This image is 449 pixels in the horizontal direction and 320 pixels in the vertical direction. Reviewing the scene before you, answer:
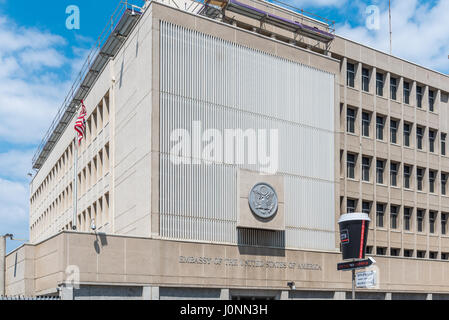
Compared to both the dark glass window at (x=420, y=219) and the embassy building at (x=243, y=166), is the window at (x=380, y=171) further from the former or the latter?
the dark glass window at (x=420, y=219)

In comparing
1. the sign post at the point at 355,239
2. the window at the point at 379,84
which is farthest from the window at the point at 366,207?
the sign post at the point at 355,239

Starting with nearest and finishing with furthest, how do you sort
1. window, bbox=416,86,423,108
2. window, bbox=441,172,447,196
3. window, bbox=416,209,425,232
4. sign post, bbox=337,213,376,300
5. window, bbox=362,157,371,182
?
1. sign post, bbox=337,213,376,300
2. window, bbox=362,157,371,182
3. window, bbox=416,209,425,232
4. window, bbox=416,86,423,108
5. window, bbox=441,172,447,196

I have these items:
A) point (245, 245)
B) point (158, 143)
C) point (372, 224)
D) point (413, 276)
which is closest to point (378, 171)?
point (372, 224)

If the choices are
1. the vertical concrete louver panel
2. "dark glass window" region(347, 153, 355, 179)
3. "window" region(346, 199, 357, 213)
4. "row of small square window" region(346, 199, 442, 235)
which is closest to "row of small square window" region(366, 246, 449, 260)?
"row of small square window" region(346, 199, 442, 235)

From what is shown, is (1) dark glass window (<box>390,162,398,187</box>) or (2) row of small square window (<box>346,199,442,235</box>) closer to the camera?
(2) row of small square window (<box>346,199,442,235</box>)

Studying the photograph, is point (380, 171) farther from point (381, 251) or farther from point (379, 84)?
point (379, 84)

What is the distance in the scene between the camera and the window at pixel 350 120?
42.8m

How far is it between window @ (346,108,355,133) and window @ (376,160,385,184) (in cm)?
349

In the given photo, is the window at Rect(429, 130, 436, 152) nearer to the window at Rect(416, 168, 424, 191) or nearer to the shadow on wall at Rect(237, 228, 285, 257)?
the window at Rect(416, 168, 424, 191)

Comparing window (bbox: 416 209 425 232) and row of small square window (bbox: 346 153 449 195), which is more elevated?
row of small square window (bbox: 346 153 449 195)

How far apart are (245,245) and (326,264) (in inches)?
243

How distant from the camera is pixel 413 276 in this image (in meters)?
42.0

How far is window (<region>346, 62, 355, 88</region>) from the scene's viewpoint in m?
43.5

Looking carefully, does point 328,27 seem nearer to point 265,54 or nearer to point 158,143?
point 265,54
